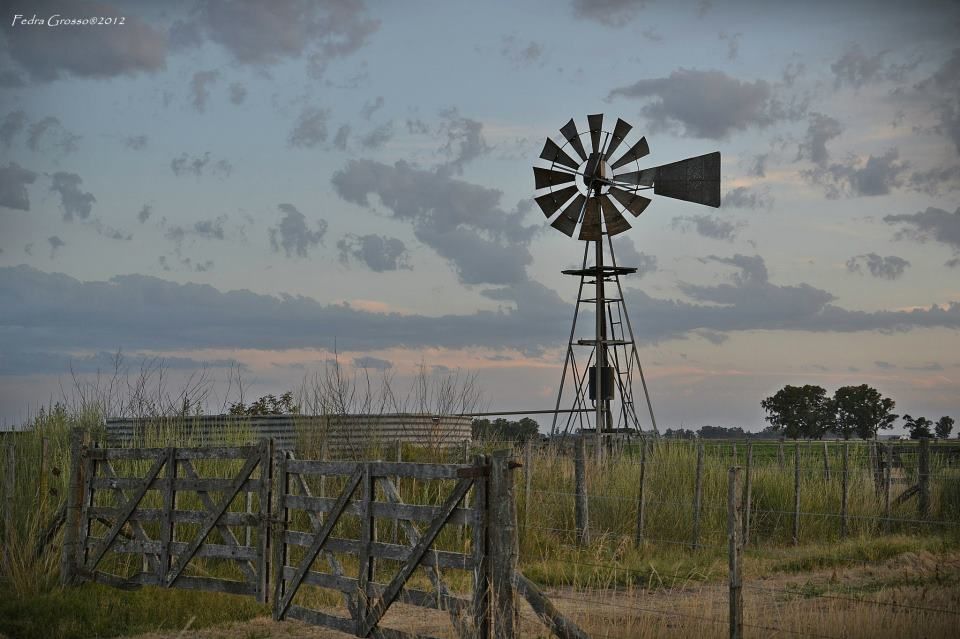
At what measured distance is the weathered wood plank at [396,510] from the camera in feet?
30.3

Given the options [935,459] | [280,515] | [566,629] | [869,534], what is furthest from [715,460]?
[566,629]

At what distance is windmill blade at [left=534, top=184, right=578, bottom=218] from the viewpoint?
24.0 m

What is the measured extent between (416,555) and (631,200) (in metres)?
15.7

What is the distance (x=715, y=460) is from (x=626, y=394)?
376cm

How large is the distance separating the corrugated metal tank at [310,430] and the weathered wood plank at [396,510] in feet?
21.7

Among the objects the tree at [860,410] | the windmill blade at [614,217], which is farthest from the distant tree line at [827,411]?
the windmill blade at [614,217]

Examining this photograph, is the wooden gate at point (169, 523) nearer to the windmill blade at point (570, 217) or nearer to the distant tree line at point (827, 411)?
the windmill blade at point (570, 217)

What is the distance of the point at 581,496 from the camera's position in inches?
692

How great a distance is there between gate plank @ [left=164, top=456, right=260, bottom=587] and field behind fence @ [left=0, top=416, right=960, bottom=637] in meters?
0.66

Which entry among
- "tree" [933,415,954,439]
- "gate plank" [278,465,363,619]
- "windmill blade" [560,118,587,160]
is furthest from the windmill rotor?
"tree" [933,415,954,439]

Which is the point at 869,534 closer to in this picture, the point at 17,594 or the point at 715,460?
the point at 715,460

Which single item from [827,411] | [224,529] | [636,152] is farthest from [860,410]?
[224,529]

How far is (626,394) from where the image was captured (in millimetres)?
23859

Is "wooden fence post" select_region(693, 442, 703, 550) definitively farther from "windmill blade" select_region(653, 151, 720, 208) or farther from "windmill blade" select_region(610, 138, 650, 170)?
"windmill blade" select_region(610, 138, 650, 170)
